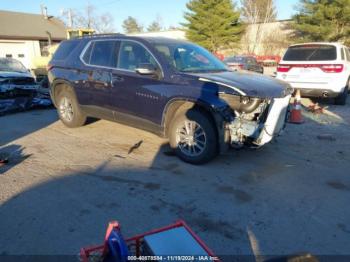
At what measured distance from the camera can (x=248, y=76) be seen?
5.36 metres

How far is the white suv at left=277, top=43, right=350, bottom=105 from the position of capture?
9727 millimetres

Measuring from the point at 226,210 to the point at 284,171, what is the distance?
1639 mm

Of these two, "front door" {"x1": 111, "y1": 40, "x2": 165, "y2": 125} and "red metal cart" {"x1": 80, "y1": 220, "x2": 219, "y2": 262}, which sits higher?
"front door" {"x1": 111, "y1": 40, "x2": 165, "y2": 125}

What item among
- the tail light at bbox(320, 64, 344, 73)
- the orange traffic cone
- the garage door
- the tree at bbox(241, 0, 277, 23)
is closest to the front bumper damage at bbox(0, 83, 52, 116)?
the orange traffic cone

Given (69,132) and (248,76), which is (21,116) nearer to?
(69,132)

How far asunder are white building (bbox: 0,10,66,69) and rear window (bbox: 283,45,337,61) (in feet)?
85.0

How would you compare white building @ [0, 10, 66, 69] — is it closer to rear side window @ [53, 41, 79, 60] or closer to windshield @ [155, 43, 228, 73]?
rear side window @ [53, 41, 79, 60]

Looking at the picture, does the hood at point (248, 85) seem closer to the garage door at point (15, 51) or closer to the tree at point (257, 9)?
the garage door at point (15, 51)

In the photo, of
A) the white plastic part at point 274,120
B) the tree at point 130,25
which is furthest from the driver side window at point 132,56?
the tree at point 130,25

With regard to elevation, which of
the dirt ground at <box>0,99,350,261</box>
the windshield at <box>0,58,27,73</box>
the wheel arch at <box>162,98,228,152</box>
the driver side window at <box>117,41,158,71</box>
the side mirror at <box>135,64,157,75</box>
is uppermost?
the driver side window at <box>117,41,158,71</box>

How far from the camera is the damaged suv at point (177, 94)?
4.69 m

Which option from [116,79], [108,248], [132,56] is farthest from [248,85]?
[108,248]

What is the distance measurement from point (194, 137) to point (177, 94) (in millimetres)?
716

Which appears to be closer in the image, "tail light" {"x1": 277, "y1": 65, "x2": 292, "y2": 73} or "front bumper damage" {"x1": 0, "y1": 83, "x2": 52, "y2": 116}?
"front bumper damage" {"x1": 0, "y1": 83, "x2": 52, "y2": 116}
